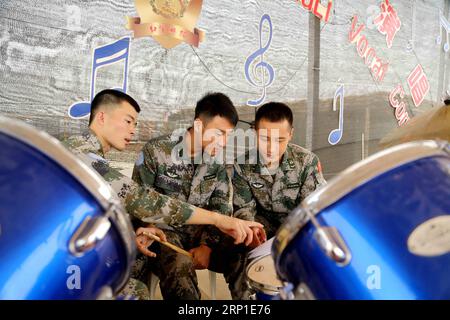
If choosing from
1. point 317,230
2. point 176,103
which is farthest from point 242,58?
point 317,230

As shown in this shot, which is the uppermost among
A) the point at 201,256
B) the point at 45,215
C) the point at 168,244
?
the point at 45,215

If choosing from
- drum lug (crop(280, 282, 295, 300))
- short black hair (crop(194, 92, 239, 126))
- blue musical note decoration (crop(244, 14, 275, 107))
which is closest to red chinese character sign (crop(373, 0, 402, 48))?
blue musical note decoration (crop(244, 14, 275, 107))

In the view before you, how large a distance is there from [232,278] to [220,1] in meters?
1.99

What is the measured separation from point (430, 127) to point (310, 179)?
1.89 feet

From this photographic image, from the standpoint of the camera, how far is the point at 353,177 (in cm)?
70

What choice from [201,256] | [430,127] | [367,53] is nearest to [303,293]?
[201,256]

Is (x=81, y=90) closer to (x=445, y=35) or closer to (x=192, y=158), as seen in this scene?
(x=192, y=158)

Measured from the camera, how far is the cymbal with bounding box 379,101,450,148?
70.1 inches

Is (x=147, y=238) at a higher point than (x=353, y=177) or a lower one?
lower

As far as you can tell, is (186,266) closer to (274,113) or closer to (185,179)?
(185,179)

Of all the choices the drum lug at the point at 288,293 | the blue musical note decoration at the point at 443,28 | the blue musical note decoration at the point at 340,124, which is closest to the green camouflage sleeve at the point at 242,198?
the drum lug at the point at 288,293

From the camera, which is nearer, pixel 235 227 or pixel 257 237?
pixel 235 227

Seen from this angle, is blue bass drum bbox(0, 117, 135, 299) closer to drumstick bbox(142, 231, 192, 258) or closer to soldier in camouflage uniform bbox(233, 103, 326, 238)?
drumstick bbox(142, 231, 192, 258)
